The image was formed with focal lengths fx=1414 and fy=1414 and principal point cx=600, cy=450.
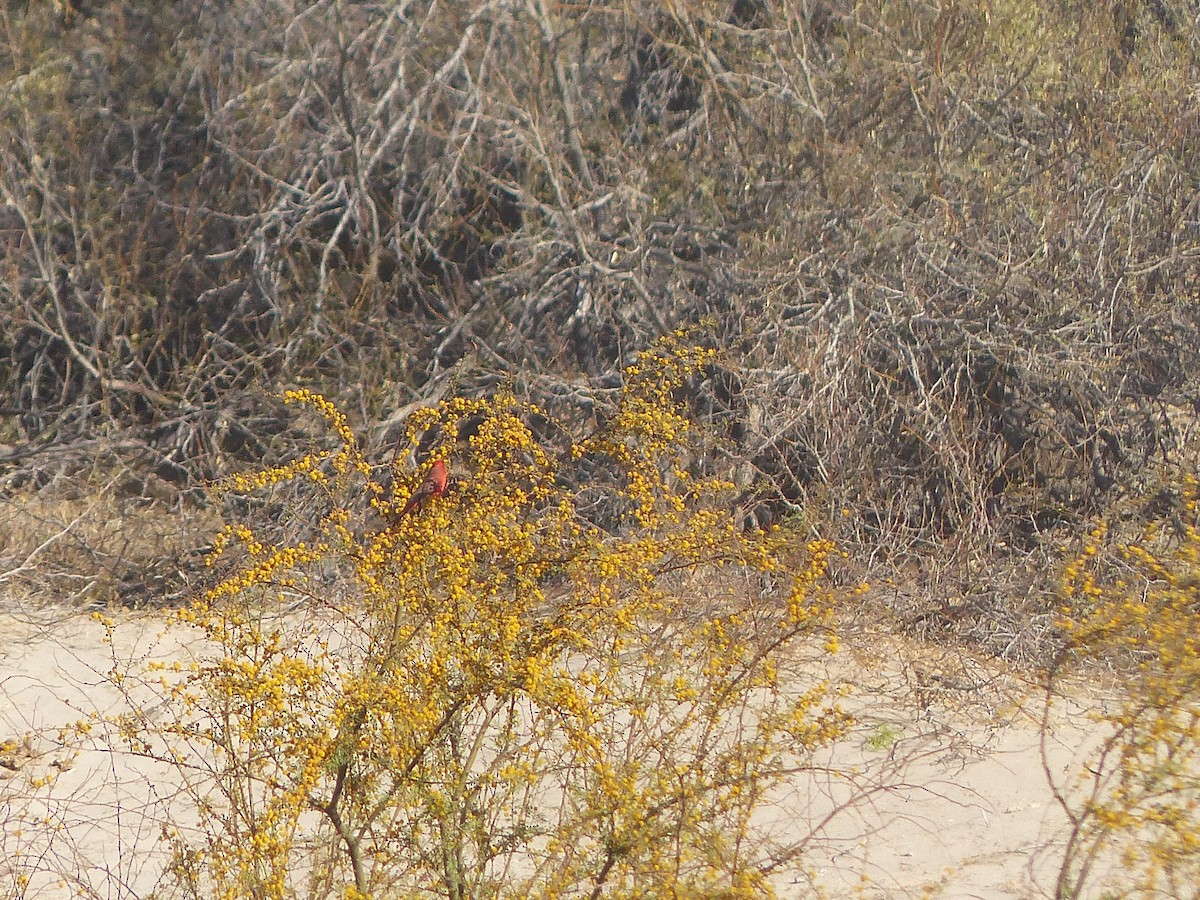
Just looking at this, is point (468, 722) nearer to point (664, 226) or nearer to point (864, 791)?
point (864, 791)

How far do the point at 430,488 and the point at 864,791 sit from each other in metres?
1.50

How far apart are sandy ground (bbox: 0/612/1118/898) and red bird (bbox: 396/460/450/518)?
0.82 meters

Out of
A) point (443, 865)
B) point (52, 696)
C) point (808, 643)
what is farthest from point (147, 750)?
point (808, 643)

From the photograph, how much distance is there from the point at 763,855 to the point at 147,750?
1.66m

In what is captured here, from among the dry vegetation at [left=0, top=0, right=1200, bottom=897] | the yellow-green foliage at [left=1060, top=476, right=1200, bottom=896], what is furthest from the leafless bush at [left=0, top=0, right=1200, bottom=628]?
the yellow-green foliage at [left=1060, top=476, right=1200, bottom=896]

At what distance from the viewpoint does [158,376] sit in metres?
6.94

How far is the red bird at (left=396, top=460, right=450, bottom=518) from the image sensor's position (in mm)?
3541

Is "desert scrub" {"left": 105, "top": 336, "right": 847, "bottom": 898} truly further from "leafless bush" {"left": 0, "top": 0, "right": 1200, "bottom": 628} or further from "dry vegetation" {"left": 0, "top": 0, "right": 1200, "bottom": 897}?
"leafless bush" {"left": 0, "top": 0, "right": 1200, "bottom": 628}

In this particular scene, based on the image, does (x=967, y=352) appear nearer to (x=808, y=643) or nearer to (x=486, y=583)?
(x=808, y=643)

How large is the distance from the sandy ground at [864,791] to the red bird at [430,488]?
0.82 metres

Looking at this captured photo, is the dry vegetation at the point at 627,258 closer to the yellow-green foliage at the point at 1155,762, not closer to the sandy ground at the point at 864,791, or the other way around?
the sandy ground at the point at 864,791

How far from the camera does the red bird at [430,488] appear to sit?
3.54 metres

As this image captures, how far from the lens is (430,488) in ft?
12.3

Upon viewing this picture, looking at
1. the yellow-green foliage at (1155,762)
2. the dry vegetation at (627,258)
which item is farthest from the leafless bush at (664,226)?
the yellow-green foliage at (1155,762)
